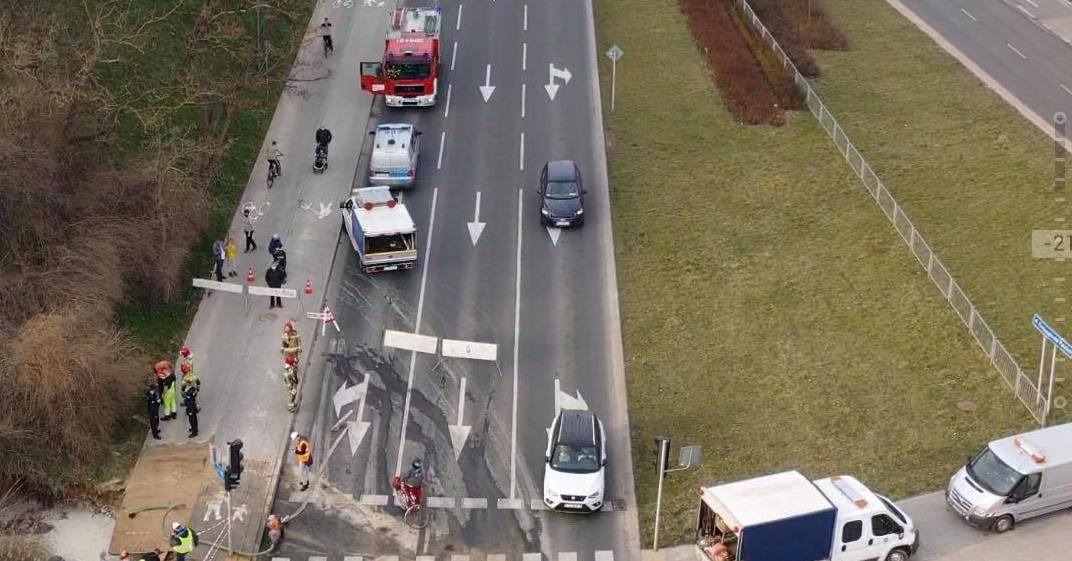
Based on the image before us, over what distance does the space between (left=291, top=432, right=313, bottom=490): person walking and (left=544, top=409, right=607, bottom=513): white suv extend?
6.45m

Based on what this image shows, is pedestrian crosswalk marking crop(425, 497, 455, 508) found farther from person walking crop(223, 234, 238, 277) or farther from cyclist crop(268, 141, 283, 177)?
cyclist crop(268, 141, 283, 177)

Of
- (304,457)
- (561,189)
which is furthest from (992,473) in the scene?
(561,189)

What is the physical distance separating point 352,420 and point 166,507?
622 centimetres

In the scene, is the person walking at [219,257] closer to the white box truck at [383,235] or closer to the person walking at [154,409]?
the white box truck at [383,235]

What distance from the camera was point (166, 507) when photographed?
36406mm

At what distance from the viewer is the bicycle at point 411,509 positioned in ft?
119

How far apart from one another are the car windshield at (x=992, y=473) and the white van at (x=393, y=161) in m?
25.0

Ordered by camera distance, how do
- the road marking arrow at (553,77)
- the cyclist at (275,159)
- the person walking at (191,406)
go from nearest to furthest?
the person walking at (191,406), the cyclist at (275,159), the road marking arrow at (553,77)

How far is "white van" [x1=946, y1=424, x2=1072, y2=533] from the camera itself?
3450 centimetres

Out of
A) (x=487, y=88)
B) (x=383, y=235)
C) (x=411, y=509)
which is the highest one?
(x=383, y=235)

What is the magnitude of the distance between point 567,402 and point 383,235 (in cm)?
942

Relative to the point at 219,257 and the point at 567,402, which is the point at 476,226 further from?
the point at 567,402

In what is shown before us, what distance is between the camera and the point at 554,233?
165 feet

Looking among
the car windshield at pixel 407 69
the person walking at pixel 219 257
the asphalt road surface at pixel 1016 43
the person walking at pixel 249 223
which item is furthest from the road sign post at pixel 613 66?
the person walking at pixel 219 257
